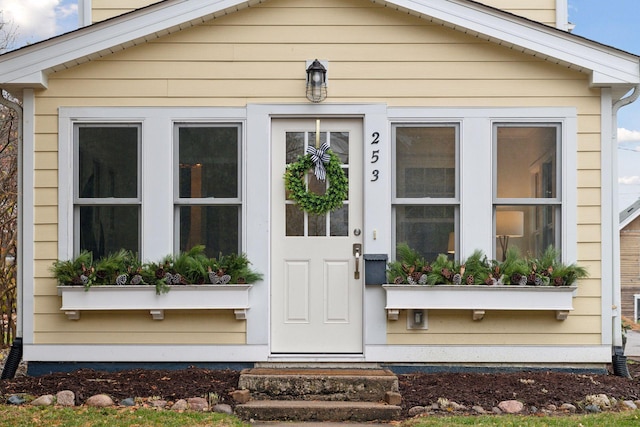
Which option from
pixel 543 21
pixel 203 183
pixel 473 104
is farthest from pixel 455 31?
pixel 203 183

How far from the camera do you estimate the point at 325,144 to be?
726 cm

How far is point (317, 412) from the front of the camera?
237 inches

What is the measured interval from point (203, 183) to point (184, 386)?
1.87 m

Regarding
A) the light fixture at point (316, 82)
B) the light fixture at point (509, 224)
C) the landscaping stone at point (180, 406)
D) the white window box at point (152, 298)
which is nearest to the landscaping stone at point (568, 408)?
the light fixture at point (509, 224)

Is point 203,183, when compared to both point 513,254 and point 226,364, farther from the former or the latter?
point 513,254

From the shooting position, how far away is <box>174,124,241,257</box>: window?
23.8 ft

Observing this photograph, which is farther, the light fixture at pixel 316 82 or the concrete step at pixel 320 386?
the light fixture at pixel 316 82

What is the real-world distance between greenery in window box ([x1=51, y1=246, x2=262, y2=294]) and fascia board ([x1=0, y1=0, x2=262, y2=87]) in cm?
172

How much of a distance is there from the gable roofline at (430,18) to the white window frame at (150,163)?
53cm

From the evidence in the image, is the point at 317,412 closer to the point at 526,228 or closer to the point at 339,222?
the point at 339,222

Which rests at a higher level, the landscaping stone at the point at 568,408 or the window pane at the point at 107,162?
the window pane at the point at 107,162

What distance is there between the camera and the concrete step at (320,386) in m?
6.30

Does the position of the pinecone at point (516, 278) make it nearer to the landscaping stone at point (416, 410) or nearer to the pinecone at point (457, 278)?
the pinecone at point (457, 278)

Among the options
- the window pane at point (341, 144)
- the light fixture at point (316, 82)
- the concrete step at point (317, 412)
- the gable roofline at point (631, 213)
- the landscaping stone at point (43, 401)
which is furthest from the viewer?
the gable roofline at point (631, 213)
